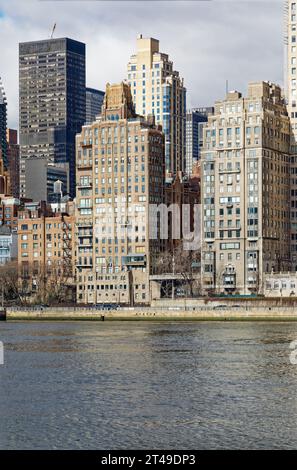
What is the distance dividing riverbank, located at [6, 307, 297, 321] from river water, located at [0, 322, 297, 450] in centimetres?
4314

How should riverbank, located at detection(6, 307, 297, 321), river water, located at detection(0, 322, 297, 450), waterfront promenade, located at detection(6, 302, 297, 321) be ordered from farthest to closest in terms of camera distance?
waterfront promenade, located at detection(6, 302, 297, 321)
riverbank, located at detection(6, 307, 297, 321)
river water, located at detection(0, 322, 297, 450)

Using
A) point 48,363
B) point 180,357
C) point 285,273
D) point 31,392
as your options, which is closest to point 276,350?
point 180,357

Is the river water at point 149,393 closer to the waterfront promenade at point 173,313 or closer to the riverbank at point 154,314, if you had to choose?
the riverbank at point 154,314

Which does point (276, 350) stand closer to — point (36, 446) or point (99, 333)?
point (99, 333)

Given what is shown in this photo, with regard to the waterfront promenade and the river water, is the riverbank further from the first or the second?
the river water

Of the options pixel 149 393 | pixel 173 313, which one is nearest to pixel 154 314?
pixel 173 313

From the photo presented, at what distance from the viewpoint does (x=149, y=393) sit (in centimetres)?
6975

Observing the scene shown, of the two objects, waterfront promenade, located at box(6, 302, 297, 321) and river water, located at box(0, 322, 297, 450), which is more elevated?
river water, located at box(0, 322, 297, 450)

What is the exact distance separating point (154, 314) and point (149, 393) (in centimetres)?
9990

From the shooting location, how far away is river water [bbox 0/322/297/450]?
2186 inches

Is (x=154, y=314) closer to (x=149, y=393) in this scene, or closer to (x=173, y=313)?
(x=173, y=313)

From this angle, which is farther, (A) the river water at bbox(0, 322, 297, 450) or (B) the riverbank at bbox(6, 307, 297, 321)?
(B) the riverbank at bbox(6, 307, 297, 321)

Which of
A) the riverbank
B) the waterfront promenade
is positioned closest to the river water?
the riverbank
